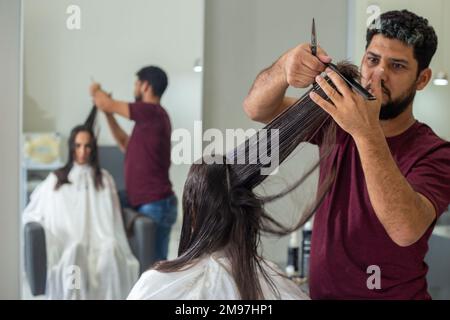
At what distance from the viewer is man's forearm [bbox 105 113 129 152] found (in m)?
1.64

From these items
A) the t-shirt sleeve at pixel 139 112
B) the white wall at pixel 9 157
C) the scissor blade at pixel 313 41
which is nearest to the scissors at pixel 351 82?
the scissor blade at pixel 313 41

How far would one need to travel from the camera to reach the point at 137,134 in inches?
63.9

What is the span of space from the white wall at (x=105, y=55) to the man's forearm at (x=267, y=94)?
215mm

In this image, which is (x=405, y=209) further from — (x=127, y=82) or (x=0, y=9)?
(x=0, y=9)

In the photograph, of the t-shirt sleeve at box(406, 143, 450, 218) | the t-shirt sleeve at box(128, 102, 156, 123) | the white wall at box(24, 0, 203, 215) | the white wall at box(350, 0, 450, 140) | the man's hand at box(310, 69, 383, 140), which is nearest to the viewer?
the man's hand at box(310, 69, 383, 140)

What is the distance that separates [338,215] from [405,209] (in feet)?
0.74

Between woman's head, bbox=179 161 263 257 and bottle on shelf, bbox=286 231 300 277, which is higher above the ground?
woman's head, bbox=179 161 263 257

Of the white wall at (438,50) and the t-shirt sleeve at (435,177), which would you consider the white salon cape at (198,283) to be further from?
the white wall at (438,50)

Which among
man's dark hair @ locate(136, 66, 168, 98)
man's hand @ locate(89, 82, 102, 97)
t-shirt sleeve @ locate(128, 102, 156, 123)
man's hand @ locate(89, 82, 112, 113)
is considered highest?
man's dark hair @ locate(136, 66, 168, 98)

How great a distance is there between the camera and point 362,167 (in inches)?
47.0

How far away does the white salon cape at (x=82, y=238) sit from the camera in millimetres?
1641

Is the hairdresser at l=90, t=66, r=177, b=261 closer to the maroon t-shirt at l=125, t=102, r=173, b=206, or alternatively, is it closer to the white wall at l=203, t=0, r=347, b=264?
the maroon t-shirt at l=125, t=102, r=173, b=206

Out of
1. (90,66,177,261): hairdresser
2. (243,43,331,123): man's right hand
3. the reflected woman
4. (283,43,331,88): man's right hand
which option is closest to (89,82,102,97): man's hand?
(90,66,177,261): hairdresser

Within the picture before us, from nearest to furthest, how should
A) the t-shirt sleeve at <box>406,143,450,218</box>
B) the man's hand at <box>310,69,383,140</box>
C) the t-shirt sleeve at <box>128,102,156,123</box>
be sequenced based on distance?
the man's hand at <box>310,69,383,140</box> < the t-shirt sleeve at <box>406,143,450,218</box> < the t-shirt sleeve at <box>128,102,156,123</box>
